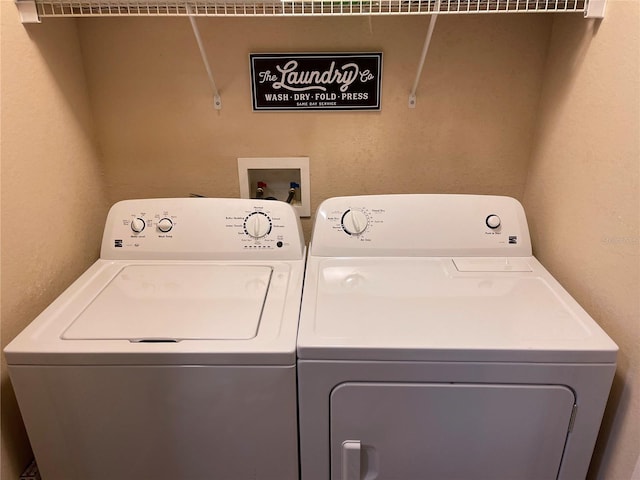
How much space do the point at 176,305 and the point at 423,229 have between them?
74 centimetres

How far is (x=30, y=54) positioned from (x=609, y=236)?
150 centimetres

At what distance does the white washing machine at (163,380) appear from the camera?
Result: 973 mm

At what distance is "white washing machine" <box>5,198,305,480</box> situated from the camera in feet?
3.19

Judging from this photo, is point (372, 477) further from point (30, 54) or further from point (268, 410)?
point (30, 54)

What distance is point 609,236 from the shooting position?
1088 millimetres

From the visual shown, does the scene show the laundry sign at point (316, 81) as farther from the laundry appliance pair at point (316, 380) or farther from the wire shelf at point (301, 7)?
the laundry appliance pair at point (316, 380)

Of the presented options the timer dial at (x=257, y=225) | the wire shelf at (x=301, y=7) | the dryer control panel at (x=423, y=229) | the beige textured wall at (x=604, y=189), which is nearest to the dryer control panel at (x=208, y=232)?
the timer dial at (x=257, y=225)

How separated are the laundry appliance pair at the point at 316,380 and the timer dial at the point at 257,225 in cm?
20

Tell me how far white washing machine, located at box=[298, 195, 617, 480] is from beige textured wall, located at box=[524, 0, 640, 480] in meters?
0.08

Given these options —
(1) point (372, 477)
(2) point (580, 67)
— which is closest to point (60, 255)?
(1) point (372, 477)

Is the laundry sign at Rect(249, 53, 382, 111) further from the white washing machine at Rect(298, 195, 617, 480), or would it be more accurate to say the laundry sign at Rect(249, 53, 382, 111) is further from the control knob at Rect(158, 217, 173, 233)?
the white washing machine at Rect(298, 195, 617, 480)

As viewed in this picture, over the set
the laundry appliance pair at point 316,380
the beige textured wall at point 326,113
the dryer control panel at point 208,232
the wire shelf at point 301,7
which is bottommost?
the laundry appliance pair at point 316,380

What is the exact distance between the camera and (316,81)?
4.83 ft

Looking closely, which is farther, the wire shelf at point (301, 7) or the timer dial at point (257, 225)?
the timer dial at point (257, 225)
